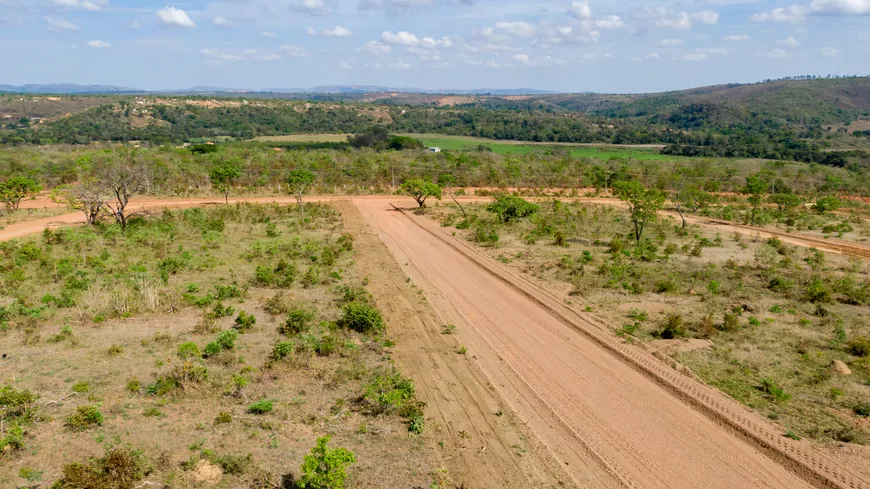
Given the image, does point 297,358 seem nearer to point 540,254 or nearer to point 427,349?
point 427,349

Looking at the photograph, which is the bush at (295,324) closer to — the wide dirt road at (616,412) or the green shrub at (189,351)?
the green shrub at (189,351)

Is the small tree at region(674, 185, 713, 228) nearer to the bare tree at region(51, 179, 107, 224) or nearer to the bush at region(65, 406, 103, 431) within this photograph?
the bare tree at region(51, 179, 107, 224)

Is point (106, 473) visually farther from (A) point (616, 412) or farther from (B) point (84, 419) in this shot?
(A) point (616, 412)

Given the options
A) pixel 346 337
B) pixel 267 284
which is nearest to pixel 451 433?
pixel 346 337

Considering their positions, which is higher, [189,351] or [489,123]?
[489,123]

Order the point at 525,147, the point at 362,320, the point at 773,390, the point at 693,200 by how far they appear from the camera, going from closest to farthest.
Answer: the point at 773,390, the point at 362,320, the point at 693,200, the point at 525,147

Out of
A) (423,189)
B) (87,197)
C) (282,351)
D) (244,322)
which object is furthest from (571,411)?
(87,197)

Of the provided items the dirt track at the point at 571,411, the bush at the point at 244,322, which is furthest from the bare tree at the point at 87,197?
the dirt track at the point at 571,411
